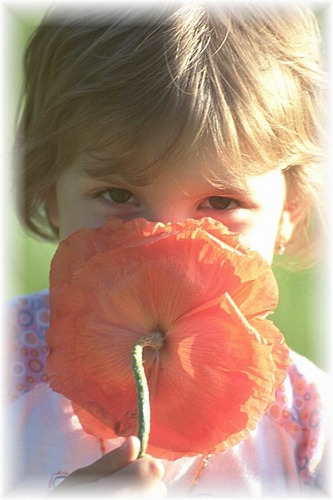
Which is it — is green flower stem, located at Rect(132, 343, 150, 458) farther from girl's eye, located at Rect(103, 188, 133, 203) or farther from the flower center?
girl's eye, located at Rect(103, 188, 133, 203)

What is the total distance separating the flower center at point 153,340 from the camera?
4.08 feet

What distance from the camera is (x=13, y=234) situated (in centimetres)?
270

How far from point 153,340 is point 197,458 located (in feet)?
1.75

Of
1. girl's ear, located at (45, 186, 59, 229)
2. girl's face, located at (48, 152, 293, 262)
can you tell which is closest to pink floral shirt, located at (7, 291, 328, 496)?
girl's ear, located at (45, 186, 59, 229)

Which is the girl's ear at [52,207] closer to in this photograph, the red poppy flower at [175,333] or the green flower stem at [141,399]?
the red poppy flower at [175,333]

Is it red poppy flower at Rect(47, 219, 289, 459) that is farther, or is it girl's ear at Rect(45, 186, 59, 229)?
girl's ear at Rect(45, 186, 59, 229)

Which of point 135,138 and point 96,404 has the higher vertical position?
point 135,138

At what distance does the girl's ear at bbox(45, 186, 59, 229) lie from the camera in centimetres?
184

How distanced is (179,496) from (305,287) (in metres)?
1.25

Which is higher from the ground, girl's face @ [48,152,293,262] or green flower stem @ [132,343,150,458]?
girl's face @ [48,152,293,262]

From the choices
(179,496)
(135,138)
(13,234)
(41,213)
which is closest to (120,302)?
(135,138)

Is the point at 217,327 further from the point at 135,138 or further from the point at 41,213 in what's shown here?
the point at 41,213

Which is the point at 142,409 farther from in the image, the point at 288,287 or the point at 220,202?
the point at 288,287

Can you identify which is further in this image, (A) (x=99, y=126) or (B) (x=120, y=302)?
(A) (x=99, y=126)
